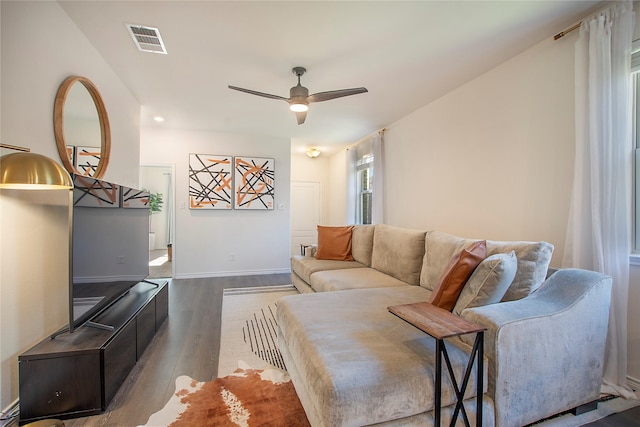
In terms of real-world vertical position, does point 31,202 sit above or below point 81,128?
below

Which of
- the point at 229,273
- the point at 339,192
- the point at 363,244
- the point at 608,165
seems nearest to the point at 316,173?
the point at 339,192

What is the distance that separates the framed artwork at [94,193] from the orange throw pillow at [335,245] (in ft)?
7.98

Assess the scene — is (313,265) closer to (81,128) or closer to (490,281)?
(490,281)

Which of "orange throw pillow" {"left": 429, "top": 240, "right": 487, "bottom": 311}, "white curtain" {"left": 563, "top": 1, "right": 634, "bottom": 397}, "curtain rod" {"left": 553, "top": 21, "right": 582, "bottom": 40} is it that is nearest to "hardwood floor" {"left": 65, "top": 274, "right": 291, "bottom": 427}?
"orange throw pillow" {"left": 429, "top": 240, "right": 487, "bottom": 311}

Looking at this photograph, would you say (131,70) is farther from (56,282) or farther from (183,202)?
(183,202)

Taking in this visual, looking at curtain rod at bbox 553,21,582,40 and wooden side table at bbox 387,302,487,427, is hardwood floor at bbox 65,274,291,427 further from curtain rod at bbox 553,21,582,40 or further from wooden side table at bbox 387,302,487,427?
curtain rod at bbox 553,21,582,40

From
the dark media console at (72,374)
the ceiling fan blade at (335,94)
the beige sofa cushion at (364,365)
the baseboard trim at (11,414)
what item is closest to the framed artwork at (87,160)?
the dark media console at (72,374)

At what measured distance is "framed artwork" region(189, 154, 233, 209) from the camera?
5035mm

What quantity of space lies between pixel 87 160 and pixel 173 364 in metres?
1.82

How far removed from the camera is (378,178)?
4.87 meters

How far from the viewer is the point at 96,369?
162 cm

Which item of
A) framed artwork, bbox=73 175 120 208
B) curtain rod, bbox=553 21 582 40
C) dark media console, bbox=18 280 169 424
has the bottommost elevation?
dark media console, bbox=18 280 169 424

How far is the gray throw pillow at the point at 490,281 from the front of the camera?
60.9 inches

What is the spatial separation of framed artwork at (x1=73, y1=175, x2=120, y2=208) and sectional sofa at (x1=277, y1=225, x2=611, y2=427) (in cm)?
148
